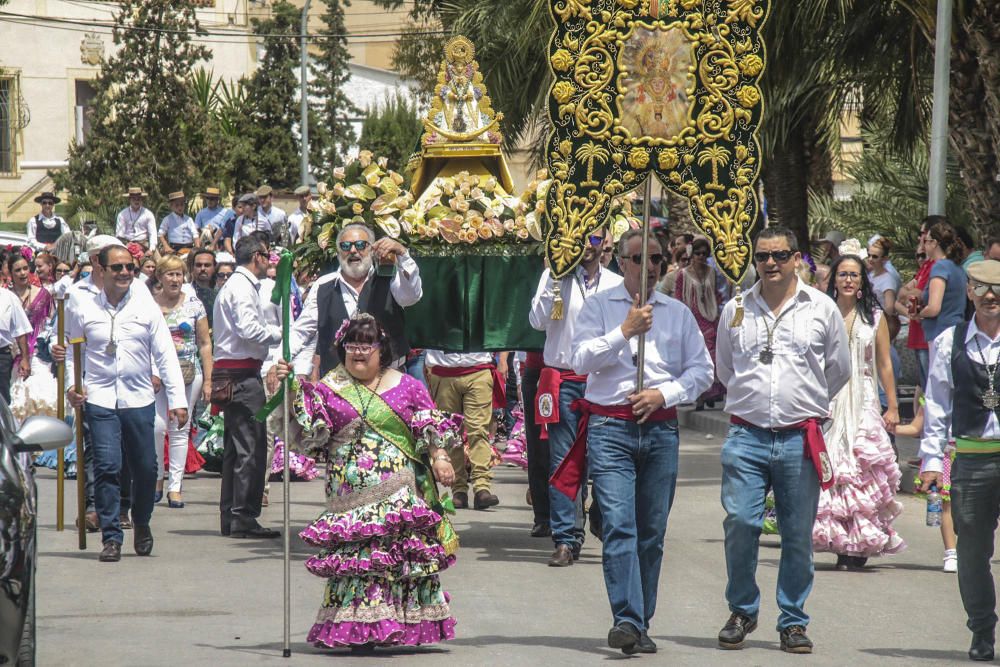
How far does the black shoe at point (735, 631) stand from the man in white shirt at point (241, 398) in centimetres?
454

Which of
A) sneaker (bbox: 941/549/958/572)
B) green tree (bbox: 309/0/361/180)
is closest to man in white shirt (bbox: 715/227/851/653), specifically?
sneaker (bbox: 941/549/958/572)

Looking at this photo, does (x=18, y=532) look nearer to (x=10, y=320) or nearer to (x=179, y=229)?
(x=10, y=320)

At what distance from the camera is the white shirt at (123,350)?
1077 cm

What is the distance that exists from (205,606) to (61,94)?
40261 mm

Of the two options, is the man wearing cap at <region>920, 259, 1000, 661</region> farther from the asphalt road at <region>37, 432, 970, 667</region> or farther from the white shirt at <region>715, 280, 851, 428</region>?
the white shirt at <region>715, 280, 851, 428</region>

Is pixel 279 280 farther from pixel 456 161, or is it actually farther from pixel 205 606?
pixel 456 161

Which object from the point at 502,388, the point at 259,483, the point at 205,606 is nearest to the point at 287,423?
the point at 205,606

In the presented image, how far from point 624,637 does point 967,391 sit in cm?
198

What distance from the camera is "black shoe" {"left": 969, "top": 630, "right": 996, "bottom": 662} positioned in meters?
7.88

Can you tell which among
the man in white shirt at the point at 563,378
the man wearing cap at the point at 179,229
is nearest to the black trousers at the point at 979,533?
the man in white shirt at the point at 563,378

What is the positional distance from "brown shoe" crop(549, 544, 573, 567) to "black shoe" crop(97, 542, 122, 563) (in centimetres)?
268

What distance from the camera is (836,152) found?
23.7 m

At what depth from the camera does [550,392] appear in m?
10.6

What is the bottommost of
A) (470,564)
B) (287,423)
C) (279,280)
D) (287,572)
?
(470,564)
